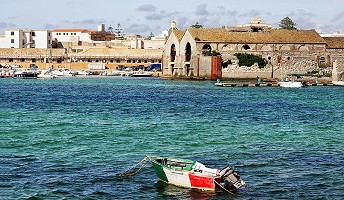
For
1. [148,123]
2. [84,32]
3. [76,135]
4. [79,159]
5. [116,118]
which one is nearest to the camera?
[79,159]

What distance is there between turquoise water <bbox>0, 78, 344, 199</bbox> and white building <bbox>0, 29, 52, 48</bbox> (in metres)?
99.7

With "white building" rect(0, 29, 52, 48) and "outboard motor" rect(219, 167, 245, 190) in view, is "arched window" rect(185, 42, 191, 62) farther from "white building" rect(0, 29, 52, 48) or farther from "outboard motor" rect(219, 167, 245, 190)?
"outboard motor" rect(219, 167, 245, 190)

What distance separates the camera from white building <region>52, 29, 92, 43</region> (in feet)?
555

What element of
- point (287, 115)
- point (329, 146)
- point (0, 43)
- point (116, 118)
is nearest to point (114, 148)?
point (329, 146)

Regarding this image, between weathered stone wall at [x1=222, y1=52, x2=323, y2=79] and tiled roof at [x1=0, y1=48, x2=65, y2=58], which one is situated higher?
tiled roof at [x1=0, y1=48, x2=65, y2=58]

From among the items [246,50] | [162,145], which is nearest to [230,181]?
[162,145]

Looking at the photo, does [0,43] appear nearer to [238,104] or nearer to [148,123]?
[238,104]

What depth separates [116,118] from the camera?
4275 centimetres

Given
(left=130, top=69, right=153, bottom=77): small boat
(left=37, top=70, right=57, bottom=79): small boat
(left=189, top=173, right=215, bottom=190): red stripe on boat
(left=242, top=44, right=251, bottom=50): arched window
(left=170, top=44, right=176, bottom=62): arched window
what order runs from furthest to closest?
(left=130, top=69, right=153, bottom=77): small boat, (left=37, top=70, right=57, bottom=79): small boat, (left=170, top=44, right=176, bottom=62): arched window, (left=242, top=44, right=251, bottom=50): arched window, (left=189, top=173, right=215, bottom=190): red stripe on boat

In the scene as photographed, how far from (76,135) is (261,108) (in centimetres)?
2082

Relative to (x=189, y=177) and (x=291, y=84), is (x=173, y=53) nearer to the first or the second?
(x=291, y=84)

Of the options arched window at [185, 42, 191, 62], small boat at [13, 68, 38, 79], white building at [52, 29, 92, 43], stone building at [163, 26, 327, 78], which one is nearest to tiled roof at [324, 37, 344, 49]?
stone building at [163, 26, 327, 78]

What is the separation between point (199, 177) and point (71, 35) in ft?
510

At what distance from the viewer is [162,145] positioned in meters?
30.0
